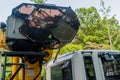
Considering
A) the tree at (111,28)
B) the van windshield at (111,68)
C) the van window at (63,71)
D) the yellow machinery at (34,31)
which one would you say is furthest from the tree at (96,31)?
the yellow machinery at (34,31)

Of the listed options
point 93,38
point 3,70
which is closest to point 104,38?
point 93,38

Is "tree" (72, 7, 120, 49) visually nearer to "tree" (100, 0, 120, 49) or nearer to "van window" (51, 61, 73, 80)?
"tree" (100, 0, 120, 49)

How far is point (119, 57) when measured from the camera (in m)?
4.38

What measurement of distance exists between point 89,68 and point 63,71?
52 cm

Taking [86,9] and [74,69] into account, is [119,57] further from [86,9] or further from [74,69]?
[86,9]

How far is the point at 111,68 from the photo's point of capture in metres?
4.25

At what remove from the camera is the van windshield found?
13.6 ft

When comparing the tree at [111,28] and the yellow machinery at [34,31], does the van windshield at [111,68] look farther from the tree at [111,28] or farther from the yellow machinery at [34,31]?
the tree at [111,28]

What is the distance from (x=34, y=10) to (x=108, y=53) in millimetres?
1333

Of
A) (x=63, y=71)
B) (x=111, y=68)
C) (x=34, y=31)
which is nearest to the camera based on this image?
(x=34, y=31)

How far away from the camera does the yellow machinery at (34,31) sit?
152 inches

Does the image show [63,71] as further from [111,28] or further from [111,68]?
[111,28]

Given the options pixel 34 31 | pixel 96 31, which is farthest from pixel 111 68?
pixel 96 31

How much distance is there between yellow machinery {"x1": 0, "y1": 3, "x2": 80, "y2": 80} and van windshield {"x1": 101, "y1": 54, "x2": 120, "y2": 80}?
2.24ft
